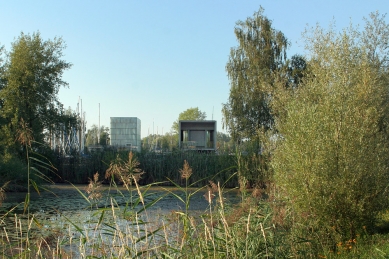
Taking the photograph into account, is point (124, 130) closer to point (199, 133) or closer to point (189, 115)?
point (199, 133)

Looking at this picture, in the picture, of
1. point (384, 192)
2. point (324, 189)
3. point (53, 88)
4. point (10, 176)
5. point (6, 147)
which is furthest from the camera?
A: point (53, 88)

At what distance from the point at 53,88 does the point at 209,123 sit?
10.3m

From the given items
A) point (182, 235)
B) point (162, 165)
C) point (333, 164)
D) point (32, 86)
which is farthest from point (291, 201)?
point (32, 86)

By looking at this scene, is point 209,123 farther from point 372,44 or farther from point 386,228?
point 386,228

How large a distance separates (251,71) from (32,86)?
16.3m

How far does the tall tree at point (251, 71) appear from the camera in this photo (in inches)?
1422

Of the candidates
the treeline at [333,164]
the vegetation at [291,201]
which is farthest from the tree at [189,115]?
the treeline at [333,164]

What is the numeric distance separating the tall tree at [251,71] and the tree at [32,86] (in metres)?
13.2

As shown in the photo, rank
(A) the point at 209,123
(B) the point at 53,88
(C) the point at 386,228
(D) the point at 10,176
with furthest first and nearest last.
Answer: (A) the point at 209,123, (B) the point at 53,88, (D) the point at 10,176, (C) the point at 386,228

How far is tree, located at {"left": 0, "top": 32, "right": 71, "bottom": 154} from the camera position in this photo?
87.4 feet

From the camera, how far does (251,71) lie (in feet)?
119

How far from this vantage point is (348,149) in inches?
369

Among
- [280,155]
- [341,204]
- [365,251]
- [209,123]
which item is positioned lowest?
[365,251]

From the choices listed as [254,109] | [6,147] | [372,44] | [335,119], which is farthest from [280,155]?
[254,109]
